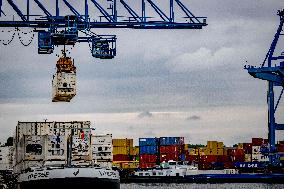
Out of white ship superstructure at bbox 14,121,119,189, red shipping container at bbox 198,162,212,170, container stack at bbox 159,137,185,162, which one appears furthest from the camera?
red shipping container at bbox 198,162,212,170

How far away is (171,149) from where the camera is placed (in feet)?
340

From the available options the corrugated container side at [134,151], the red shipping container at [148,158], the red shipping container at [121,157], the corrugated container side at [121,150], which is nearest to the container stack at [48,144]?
the red shipping container at [148,158]

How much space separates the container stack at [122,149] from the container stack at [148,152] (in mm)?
4616

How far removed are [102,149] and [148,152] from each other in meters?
56.4

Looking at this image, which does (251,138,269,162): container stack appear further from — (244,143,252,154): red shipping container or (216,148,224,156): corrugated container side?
(216,148,224,156): corrugated container side

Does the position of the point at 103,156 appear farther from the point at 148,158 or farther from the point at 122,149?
the point at 122,149

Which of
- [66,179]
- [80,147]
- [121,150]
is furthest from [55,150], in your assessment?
[121,150]

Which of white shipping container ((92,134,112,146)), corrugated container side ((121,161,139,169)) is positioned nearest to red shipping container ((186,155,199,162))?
corrugated container side ((121,161,139,169))

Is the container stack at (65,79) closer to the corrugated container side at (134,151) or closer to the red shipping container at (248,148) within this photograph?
the corrugated container side at (134,151)

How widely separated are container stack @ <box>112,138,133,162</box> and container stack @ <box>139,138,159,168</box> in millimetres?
4616

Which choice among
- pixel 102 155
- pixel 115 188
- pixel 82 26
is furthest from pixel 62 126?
pixel 115 188

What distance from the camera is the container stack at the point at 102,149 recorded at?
48.2m

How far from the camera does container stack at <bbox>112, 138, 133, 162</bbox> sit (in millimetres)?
107500

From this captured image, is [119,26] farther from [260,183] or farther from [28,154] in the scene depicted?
[260,183]
